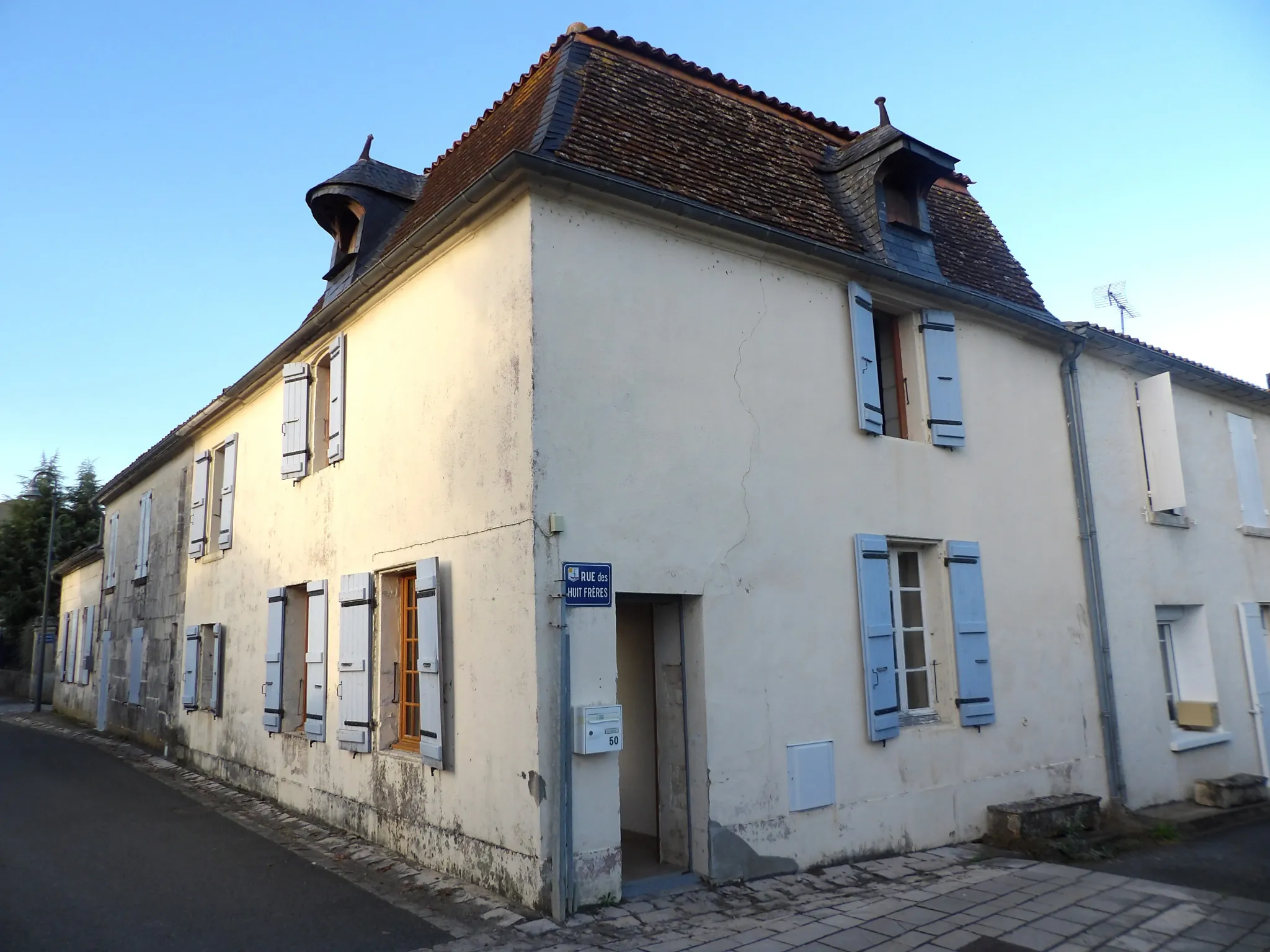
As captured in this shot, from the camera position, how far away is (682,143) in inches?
307

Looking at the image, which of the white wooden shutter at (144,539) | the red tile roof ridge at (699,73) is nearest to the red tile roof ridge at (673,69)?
the red tile roof ridge at (699,73)

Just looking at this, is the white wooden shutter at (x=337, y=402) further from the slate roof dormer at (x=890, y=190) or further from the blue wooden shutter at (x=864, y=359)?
the slate roof dormer at (x=890, y=190)

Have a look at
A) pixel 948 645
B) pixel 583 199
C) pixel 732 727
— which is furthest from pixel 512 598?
pixel 948 645

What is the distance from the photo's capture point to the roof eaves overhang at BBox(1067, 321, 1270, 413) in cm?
1009

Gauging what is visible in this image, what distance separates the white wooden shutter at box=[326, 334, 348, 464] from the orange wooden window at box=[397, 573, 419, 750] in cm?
160

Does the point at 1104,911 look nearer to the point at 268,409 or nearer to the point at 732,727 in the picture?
the point at 732,727

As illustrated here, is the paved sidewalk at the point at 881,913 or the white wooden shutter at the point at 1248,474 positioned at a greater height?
the white wooden shutter at the point at 1248,474

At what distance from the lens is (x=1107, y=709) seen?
9180mm

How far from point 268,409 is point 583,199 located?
6.11 metres

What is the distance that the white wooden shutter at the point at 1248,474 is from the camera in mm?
11898

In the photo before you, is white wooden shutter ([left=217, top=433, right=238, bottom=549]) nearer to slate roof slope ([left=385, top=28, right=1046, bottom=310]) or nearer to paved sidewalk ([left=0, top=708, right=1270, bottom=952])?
slate roof slope ([left=385, top=28, right=1046, bottom=310])

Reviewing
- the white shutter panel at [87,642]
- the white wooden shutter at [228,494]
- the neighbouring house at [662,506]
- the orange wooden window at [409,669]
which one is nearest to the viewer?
the neighbouring house at [662,506]

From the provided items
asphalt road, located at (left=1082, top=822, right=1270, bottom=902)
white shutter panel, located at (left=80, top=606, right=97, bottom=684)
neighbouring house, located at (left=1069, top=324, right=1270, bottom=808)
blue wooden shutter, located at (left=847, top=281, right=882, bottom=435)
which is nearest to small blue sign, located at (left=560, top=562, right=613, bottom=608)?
blue wooden shutter, located at (left=847, top=281, right=882, bottom=435)

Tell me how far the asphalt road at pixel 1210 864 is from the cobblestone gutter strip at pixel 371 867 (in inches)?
192
